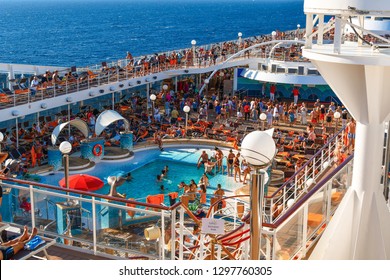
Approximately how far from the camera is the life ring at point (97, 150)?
16.8m

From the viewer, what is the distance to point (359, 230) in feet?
19.4

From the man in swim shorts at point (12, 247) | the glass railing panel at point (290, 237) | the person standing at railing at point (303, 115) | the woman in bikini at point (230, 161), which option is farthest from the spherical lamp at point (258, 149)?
the person standing at railing at point (303, 115)

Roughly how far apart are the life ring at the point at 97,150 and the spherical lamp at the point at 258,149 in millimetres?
12891

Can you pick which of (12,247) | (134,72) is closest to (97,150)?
(134,72)

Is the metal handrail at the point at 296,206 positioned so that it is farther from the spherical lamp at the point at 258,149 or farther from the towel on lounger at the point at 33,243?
the towel on lounger at the point at 33,243

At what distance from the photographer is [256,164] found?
431 centimetres

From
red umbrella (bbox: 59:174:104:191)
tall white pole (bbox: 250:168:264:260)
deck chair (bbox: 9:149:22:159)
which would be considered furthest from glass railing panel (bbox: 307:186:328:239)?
deck chair (bbox: 9:149:22:159)

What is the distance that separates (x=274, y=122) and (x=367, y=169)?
50.1ft

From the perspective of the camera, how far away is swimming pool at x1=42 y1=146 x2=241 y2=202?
611 inches

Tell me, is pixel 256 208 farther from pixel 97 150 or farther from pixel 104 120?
pixel 104 120

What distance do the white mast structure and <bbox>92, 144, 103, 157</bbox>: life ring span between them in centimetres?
1155
